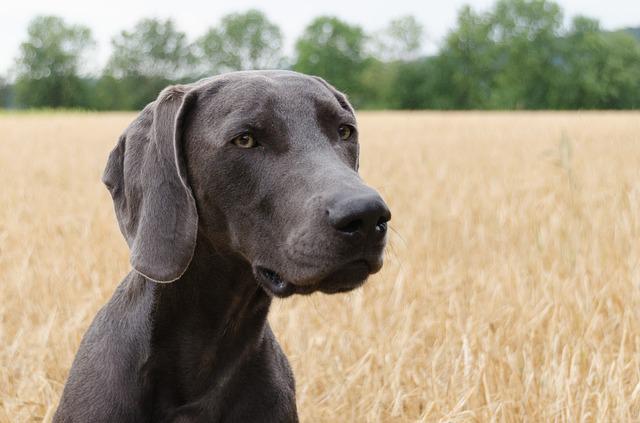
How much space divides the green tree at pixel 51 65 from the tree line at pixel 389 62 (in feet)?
0.35

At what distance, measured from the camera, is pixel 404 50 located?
86000 millimetres

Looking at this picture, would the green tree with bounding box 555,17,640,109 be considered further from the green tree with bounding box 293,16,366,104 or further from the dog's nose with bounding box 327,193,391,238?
the dog's nose with bounding box 327,193,391,238

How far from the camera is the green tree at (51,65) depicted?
262 ft

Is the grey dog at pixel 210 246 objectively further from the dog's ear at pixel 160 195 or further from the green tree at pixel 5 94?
the green tree at pixel 5 94

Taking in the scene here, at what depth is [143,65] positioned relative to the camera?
82.8 meters

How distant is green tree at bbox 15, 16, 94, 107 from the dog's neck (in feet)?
261

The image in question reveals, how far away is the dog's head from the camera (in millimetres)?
2279

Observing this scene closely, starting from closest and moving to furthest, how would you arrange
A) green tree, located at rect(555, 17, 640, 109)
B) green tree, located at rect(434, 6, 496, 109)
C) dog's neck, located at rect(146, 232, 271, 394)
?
dog's neck, located at rect(146, 232, 271, 394)
green tree, located at rect(555, 17, 640, 109)
green tree, located at rect(434, 6, 496, 109)

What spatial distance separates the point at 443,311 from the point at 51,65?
86337 millimetres

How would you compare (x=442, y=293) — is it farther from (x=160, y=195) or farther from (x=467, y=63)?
(x=467, y=63)

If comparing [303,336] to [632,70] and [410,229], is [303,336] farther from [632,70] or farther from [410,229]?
[632,70]

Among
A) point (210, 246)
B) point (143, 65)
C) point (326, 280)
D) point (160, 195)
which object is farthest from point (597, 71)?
point (326, 280)

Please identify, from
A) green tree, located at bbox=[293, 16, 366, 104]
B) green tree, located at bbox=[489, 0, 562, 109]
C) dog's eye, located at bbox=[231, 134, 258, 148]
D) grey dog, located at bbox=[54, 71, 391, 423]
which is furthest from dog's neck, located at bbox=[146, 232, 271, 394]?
green tree, located at bbox=[293, 16, 366, 104]

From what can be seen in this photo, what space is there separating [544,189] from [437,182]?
1248 mm
